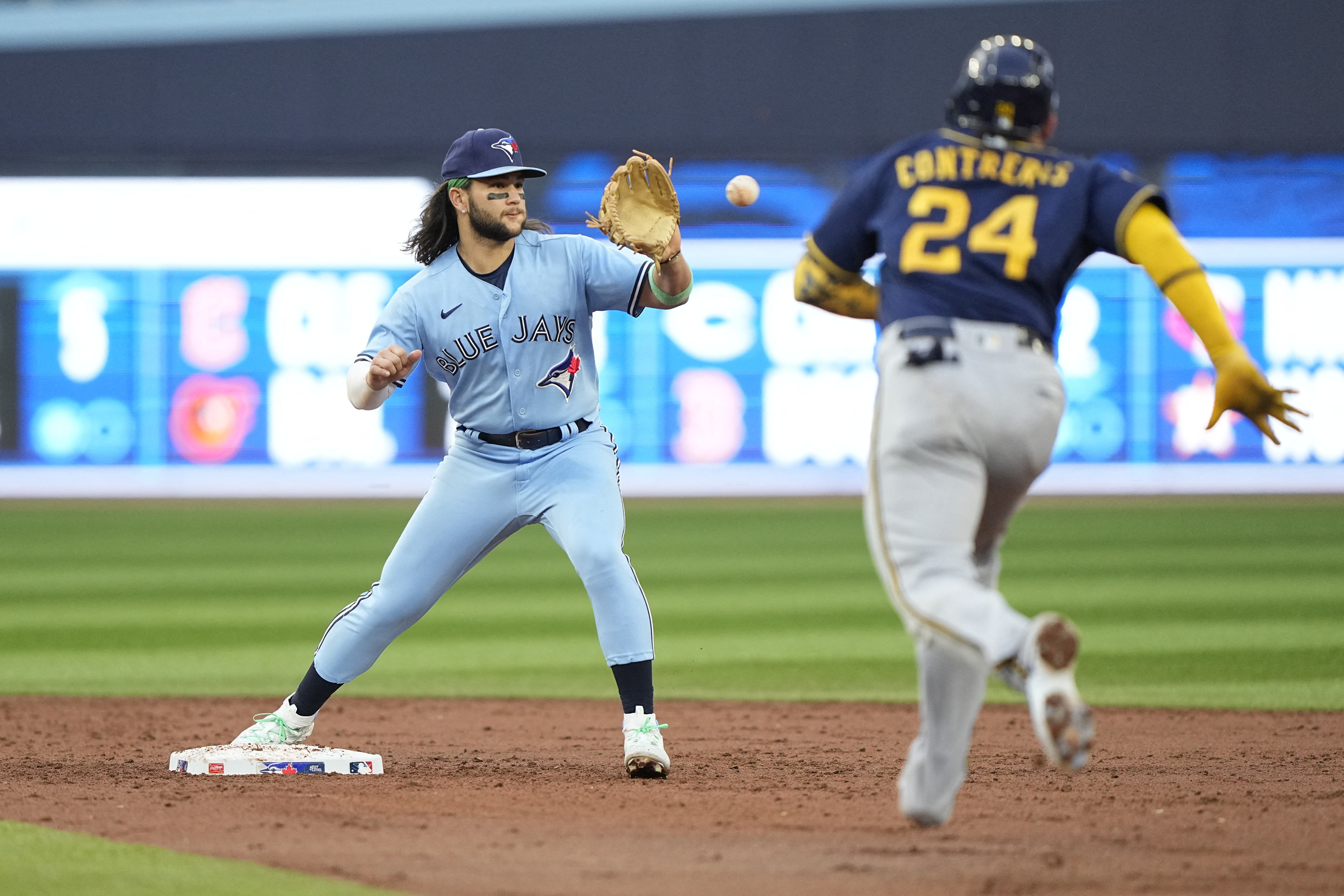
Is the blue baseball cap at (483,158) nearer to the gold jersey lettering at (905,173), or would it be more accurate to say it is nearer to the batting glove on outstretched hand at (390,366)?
the batting glove on outstretched hand at (390,366)

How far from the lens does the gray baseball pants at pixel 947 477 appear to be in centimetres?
326

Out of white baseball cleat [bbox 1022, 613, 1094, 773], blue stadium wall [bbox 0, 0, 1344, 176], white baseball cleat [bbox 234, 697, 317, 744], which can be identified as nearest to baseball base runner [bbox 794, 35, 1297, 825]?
white baseball cleat [bbox 1022, 613, 1094, 773]

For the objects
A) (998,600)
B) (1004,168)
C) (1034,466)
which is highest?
(1004,168)

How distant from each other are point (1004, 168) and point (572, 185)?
16216 mm

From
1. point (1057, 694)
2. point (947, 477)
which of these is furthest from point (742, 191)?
point (1057, 694)

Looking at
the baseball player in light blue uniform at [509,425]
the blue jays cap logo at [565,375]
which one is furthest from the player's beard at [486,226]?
the blue jays cap logo at [565,375]

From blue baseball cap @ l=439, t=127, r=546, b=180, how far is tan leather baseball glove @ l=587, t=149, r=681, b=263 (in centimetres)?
24

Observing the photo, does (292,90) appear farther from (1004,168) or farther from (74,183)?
(1004,168)

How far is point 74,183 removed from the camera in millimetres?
19359

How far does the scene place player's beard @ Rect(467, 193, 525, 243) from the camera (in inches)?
181

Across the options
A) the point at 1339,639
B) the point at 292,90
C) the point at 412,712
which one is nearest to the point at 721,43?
the point at 292,90

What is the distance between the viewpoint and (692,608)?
948cm

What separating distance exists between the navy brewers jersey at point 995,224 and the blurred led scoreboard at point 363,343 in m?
14.9

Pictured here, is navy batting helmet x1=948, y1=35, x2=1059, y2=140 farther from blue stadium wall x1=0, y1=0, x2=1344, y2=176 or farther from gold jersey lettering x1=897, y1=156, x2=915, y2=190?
blue stadium wall x1=0, y1=0, x2=1344, y2=176
